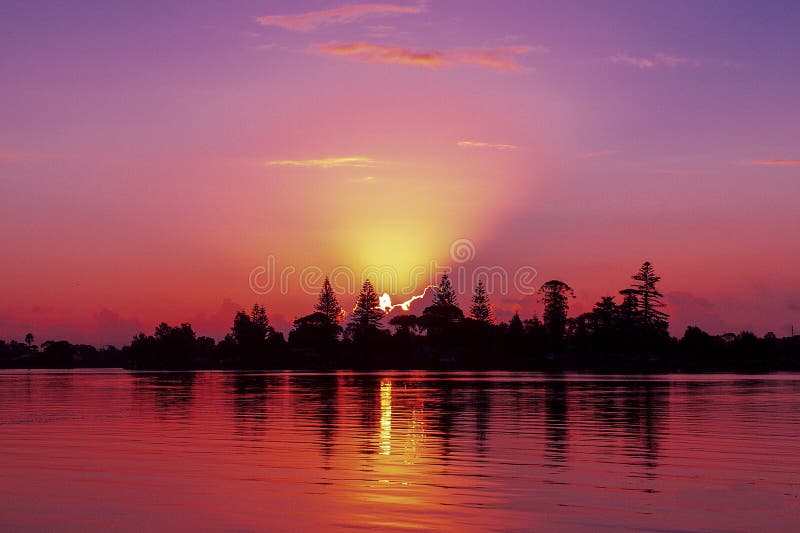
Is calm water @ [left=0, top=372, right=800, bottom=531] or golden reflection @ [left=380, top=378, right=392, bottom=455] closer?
calm water @ [left=0, top=372, right=800, bottom=531]

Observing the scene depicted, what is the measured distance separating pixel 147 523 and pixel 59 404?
44.6 m

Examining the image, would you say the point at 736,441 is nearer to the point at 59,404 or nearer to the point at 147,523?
the point at 147,523

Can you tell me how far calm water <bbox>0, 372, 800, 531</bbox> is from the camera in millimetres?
18188

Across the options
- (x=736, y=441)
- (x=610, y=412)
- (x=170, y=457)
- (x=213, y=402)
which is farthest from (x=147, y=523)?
(x=213, y=402)

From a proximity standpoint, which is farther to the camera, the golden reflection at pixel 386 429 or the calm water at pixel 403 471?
the golden reflection at pixel 386 429

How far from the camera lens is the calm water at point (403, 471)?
18.2 metres

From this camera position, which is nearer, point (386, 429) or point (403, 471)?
point (403, 471)

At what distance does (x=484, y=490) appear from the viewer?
2144 cm

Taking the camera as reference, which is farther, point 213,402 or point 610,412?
point 213,402

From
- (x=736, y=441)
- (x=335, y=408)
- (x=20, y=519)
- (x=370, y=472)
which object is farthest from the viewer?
(x=335, y=408)

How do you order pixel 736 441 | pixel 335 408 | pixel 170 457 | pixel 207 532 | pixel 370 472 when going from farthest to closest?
pixel 335 408
pixel 736 441
pixel 170 457
pixel 370 472
pixel 207 532

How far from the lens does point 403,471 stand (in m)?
24.7

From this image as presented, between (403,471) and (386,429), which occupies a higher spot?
(403,471)

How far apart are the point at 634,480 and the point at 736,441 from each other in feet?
37.4
